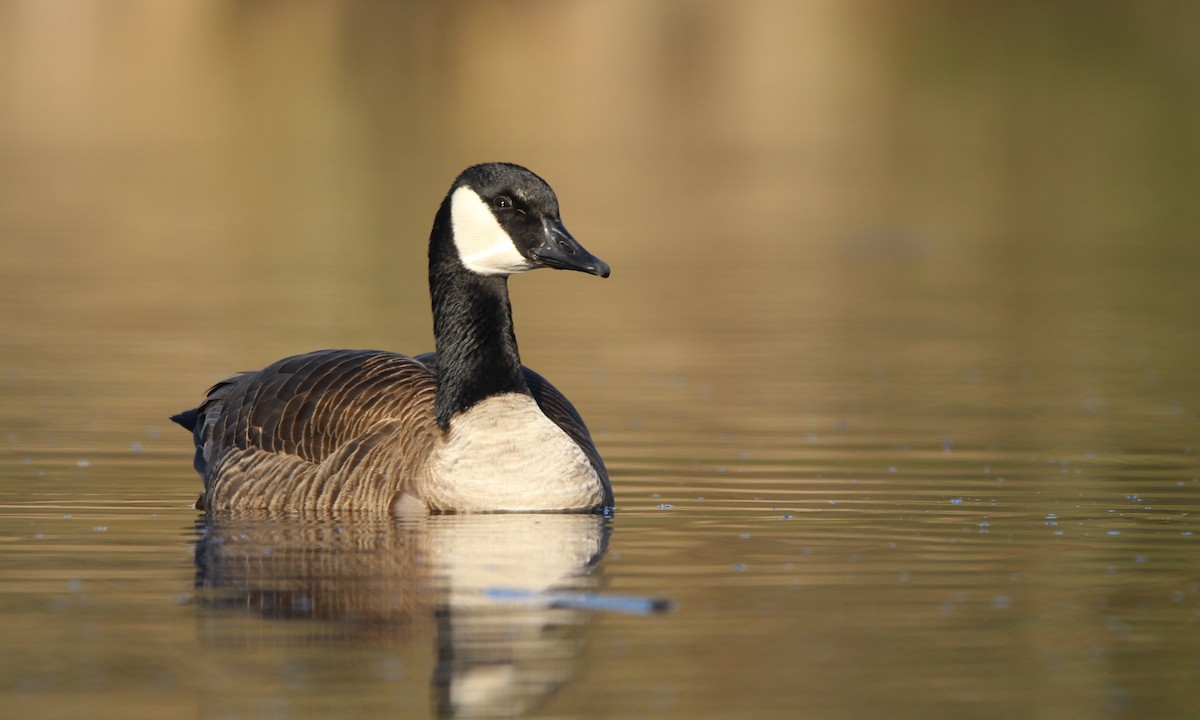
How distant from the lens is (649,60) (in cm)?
8081

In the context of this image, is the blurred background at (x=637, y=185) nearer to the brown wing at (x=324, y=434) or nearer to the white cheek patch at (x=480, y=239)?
the brown wing at (x=324, y=434)

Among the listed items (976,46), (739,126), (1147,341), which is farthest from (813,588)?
(976,46)

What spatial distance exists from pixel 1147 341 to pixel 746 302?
15.4ft

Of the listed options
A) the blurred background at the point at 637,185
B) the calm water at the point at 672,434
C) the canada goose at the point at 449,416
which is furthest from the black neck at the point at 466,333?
the blurred background at the point at 637,185

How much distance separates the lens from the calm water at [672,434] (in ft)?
27.4

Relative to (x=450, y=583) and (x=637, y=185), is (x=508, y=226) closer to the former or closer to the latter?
(x=450, y=583)

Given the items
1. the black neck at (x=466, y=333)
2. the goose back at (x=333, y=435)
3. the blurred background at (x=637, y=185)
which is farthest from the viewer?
the blurred background at (x=637, y=185)

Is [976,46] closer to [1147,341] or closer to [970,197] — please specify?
[970,197]

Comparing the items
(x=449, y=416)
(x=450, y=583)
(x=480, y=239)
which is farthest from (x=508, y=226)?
(x=450, y=583)

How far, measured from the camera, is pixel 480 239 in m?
12.7

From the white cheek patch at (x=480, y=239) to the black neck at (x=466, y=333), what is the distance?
6 centimetres

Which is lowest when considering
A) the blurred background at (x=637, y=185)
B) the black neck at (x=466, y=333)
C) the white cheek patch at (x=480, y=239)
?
the blurred background at (x=637, y=185)

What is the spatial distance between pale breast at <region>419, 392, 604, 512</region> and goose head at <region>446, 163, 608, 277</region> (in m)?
1.03

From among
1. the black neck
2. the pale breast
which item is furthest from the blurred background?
the pale breast
